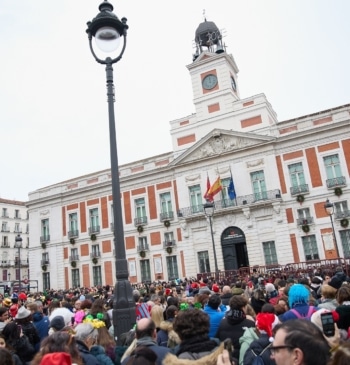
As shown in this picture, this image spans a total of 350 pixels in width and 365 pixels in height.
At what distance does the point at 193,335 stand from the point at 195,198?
27.8 meters

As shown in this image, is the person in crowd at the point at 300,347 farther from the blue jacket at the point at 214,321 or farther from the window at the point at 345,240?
the window at the point at 345,240

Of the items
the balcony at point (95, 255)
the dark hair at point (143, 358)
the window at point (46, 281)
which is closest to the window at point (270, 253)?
the balcony at point (95, 255)

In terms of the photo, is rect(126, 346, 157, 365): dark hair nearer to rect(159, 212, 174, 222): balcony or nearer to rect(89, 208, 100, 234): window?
rect(159, 212, 174, 222): balcony

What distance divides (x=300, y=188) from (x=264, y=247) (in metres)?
5.27

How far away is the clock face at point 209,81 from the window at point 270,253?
15.0 meters

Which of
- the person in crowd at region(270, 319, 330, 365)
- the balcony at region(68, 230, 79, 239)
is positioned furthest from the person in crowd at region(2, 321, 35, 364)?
the balcony at region(68, 230, 79, 239)

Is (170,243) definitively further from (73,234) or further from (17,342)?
(17,342)

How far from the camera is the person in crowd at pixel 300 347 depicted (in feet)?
7.25

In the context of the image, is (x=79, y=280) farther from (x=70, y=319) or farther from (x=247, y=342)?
(x=247, y=342)

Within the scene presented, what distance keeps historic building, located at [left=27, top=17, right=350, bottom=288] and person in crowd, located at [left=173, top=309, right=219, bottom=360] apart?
2149 centimetres

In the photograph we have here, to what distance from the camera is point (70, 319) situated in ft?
23.2

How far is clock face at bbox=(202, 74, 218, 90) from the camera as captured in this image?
109 ft

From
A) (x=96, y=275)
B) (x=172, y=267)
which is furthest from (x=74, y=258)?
(x=172, y=267)

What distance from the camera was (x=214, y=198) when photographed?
1190 inches
